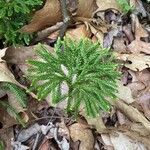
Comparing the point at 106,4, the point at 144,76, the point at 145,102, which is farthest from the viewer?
the point at 106,4

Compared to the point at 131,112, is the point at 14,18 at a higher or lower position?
higher

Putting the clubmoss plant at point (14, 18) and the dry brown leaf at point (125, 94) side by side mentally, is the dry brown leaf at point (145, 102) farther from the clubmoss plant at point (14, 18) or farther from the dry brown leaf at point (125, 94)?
the clubmoss plant at point (14, 18)

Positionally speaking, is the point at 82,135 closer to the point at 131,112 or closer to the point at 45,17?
the point at 131,112

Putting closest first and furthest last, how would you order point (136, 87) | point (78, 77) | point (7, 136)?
point (78, 77), point (7, 136), point (136, 87)

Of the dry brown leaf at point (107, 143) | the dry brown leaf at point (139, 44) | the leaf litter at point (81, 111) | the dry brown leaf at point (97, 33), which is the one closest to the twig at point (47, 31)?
the leaf litter at point (81, 111)

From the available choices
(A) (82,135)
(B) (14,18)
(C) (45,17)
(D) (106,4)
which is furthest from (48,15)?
(A) (82,135)

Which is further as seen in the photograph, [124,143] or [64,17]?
[64,17]

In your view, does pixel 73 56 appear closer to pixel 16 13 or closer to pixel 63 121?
pixel 63 121

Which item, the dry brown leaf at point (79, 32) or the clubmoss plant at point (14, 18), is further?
the dry brown leaf at point (79, 32)
